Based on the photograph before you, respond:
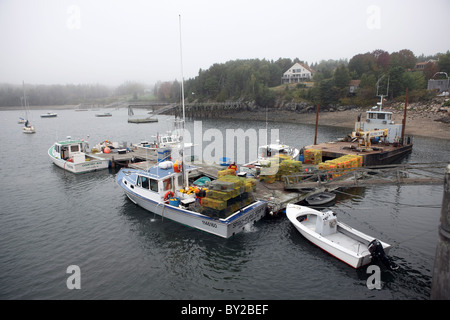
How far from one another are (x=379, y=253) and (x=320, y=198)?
307 inches

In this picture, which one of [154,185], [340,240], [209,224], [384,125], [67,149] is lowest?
[340,240]

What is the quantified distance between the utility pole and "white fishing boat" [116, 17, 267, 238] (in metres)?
9.62

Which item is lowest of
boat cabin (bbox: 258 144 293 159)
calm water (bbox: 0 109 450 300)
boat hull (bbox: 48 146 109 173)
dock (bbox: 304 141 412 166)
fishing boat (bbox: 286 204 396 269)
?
calm water (bbox: 0 109 450 300)

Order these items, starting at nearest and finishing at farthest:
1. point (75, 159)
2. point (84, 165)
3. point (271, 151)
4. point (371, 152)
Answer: point (271, 151), point (75, 159), point (84, 165), point (371, 152)

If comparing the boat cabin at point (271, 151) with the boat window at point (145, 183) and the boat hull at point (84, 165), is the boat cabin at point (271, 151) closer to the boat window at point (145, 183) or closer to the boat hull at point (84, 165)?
the boat window at point (145, 183)

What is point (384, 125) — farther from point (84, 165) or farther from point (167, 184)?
point (84, 165)

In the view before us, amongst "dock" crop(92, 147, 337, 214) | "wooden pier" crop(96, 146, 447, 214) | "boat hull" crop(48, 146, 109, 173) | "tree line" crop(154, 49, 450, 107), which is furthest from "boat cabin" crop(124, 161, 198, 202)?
"tree line" crop(154, 49, 450, 107)

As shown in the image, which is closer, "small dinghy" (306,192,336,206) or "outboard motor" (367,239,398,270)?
"outboard motor" (367,239,398,270)

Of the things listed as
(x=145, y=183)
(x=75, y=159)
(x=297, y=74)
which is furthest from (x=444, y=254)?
(x=297, y=74)

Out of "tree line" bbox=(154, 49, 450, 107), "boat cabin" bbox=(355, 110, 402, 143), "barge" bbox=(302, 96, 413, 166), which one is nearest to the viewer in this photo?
"barge" bbox=(302, 96, 413, 166)

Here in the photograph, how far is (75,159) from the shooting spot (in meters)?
31.0

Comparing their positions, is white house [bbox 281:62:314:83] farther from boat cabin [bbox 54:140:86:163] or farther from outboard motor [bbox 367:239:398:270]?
outboard motor [bbox 367:239:398:270]

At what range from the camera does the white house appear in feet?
429
